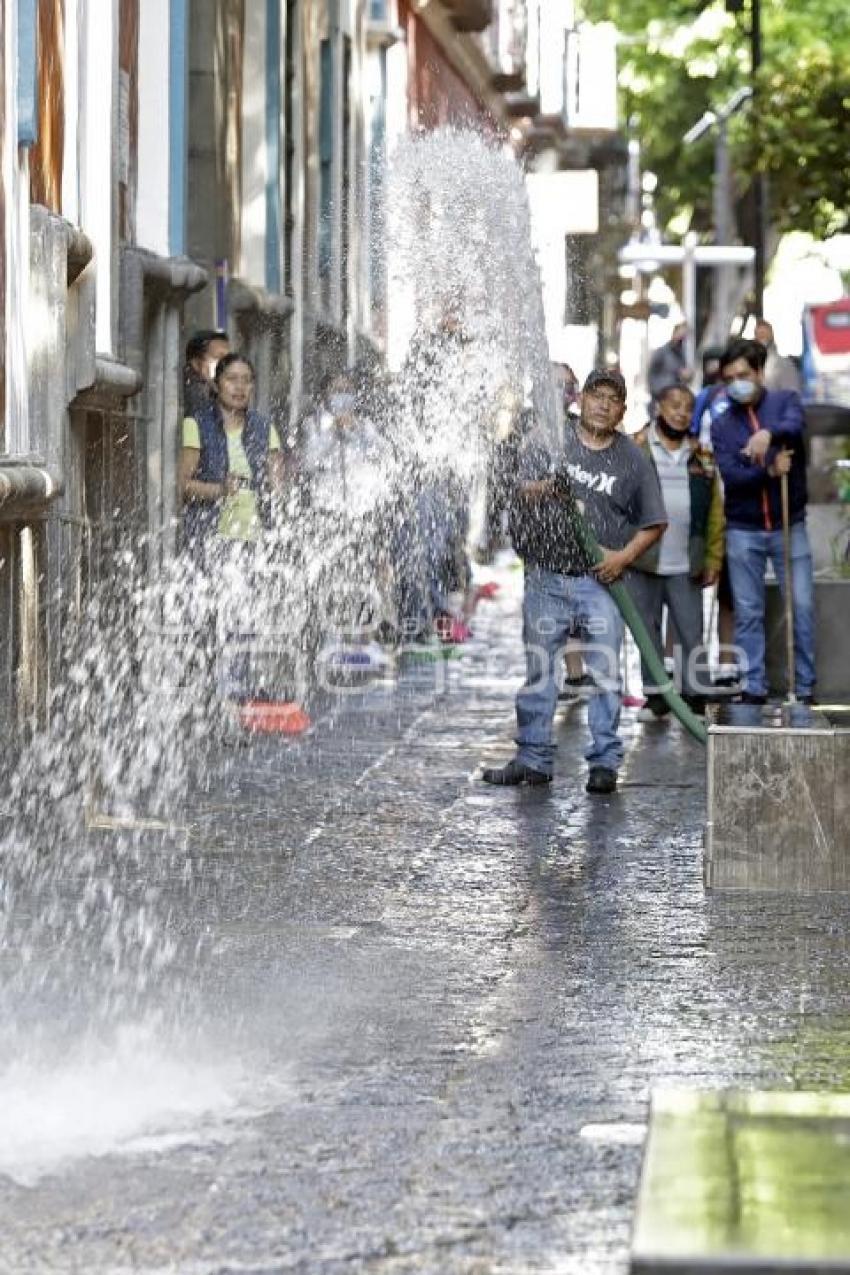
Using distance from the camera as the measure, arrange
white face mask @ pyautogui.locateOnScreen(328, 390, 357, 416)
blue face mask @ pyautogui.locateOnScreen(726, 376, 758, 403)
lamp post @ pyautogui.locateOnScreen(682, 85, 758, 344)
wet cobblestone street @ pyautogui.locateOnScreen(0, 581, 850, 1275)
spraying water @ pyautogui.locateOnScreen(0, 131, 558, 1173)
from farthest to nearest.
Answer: lamp post @ pyautogui.locateOnScreen(682, 85, 758, 344), white face mask @ pyautogui.locateOnScreen(328, 390, 357, 416), blue face mask @ pyautogui.locateOnScreen(726, 376, 758, 403), spraying water @ pyautogui.locateOnScreen(0, 131, 558, 1173), wet cobblestone street @ pyautogui.locateOnScreen(0, 581, 850, 1275)

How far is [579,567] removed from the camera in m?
12.2

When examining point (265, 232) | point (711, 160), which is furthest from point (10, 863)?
point (711, 160)

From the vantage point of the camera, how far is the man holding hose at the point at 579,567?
12.1 meters

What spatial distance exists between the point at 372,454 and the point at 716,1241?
1298 cm

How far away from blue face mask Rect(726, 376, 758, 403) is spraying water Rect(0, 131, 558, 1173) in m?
1.17

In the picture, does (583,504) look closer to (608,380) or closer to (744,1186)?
(608,380)

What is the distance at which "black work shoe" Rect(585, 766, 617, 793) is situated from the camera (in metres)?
11.9

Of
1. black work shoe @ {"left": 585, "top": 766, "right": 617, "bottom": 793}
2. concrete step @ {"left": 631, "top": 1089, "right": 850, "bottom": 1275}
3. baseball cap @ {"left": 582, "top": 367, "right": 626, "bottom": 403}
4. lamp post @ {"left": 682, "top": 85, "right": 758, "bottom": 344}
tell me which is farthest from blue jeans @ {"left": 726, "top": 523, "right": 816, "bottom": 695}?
lamp post @ {"left": 682, "top": 85, "right": 758, "bottom": 344}

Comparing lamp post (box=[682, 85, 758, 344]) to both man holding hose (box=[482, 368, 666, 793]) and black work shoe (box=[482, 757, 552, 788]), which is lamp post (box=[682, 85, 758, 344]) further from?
black work shoe (box=[482, 757, 552, 788])

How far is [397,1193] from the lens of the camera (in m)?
5.40

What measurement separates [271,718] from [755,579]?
3118 mm

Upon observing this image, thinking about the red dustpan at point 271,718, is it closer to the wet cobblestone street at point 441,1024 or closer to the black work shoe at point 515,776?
the wet cobblestone street at point 441,1024

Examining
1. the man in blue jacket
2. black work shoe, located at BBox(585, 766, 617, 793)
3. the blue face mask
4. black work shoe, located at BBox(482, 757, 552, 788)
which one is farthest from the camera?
the man in blue jacket

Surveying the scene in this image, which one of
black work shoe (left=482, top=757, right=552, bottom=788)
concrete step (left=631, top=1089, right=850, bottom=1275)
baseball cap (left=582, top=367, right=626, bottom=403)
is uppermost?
baseball cap (left=582, top=367, right=626, bottom=403)
